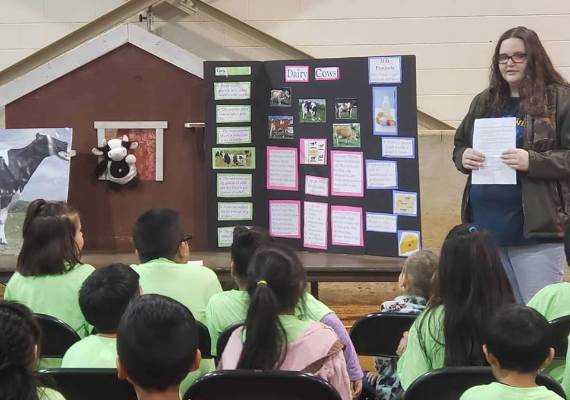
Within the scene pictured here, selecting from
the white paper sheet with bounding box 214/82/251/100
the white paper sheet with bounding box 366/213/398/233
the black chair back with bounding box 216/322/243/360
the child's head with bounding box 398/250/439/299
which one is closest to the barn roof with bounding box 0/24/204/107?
the white paper sheet with bounding box 214/82/251/100

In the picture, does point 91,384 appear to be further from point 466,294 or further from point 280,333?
point 466,294

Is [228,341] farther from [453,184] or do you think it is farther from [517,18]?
[517,18]

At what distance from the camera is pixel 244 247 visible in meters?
2.44

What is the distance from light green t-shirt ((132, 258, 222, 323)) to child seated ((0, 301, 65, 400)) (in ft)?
3.44

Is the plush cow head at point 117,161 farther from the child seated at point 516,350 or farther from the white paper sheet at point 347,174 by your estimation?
the child seated at point 516,350

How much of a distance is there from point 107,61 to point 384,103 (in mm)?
1517

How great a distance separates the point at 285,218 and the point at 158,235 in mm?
1627

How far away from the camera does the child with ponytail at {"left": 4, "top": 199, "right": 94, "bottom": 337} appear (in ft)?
8.09

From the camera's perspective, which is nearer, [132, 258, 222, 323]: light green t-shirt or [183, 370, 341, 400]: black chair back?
[183, 370, 341, 400]: black chair back

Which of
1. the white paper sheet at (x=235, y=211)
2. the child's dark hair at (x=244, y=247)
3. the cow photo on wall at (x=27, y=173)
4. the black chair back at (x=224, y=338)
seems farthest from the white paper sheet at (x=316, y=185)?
the black chair back at (x=224, y=338)

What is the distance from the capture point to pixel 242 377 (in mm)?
1650

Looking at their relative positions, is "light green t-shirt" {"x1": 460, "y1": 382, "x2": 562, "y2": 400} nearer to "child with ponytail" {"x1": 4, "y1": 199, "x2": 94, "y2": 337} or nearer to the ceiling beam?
"child with ponytail" {"x1": 4, "y1": 199, "x2": 94, "y2": 337}

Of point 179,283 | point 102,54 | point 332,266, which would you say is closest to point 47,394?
point 179,283

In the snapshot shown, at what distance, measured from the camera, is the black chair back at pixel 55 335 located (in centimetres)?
216
